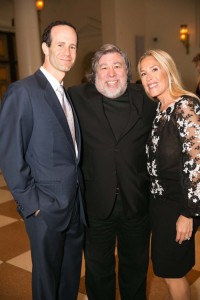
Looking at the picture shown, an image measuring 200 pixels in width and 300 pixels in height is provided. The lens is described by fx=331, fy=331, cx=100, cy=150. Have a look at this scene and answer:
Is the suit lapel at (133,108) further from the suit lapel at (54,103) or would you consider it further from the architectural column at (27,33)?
the architectural column at (27,33)

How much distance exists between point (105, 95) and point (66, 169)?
21.6 inches

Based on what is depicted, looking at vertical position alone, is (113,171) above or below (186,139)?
below

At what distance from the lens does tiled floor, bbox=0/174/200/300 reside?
2.26 meters

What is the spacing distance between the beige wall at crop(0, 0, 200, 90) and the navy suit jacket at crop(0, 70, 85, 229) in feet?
23.1

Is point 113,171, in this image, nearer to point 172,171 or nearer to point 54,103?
point 172,171

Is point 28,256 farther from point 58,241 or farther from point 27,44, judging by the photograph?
point 27,44

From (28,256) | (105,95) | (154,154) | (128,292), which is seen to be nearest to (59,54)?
(105,95)

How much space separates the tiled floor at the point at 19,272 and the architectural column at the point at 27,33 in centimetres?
418

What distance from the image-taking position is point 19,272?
254 cm

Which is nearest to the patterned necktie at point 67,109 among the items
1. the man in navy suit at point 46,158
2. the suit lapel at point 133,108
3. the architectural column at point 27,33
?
the man in navy suit at point 46,158

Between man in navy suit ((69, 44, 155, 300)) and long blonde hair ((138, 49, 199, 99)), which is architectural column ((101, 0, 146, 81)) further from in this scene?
long blonde hair ((138, 49, 199, 99))

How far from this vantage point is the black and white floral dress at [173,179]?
62.2 inches

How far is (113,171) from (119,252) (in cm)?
55

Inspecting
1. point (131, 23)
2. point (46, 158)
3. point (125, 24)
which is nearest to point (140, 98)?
point (46, 158)
